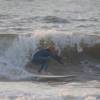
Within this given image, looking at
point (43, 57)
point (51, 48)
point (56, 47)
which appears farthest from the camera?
point (56, 47)

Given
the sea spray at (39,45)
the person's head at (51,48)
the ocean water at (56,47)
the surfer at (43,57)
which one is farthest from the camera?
the sea spray at (39,45)

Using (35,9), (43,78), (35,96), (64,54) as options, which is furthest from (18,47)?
(35,9)

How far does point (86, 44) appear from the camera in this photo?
20.7 metres

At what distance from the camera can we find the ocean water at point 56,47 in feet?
45.5

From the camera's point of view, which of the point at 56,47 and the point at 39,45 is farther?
the point at 56,47

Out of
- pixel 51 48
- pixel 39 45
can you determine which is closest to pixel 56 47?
pixel 39 45

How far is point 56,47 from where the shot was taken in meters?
20.4

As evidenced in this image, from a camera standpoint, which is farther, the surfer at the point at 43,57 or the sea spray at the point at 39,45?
the sea spray at the point at 39,45

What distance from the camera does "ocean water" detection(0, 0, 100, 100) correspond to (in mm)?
A: 13865

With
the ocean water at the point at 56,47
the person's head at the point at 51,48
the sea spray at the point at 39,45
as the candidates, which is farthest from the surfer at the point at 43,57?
the sea spray at the point at 39,45

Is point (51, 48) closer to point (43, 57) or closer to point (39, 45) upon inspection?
point (43, 57)

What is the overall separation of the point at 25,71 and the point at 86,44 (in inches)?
114

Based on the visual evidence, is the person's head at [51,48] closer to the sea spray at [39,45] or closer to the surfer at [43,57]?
the surfer at [43,57]

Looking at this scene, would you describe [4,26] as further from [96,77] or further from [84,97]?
[84,97]
